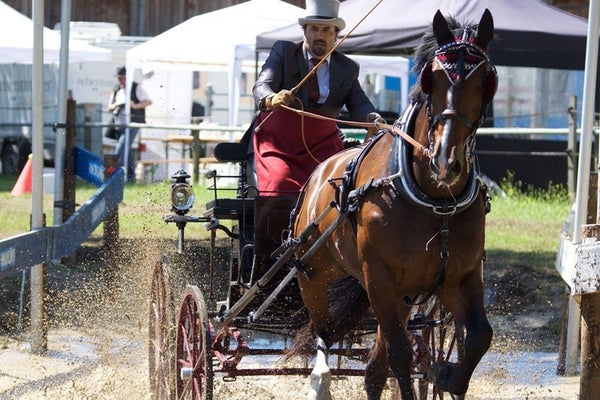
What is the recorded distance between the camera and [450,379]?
5.11 meters

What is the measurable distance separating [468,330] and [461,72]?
1093 millimetres

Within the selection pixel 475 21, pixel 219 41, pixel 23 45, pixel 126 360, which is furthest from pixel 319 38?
pixel 219 41

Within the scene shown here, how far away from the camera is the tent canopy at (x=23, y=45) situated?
15.9 meters

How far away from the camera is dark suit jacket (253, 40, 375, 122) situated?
6.38m

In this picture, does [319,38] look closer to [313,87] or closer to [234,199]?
[313,87]

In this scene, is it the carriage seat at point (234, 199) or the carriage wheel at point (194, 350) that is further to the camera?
the carriage seat at point (234, 199)

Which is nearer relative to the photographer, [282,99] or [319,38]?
[282,99]

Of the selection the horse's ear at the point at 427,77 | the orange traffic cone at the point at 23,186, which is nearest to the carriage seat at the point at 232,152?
the horse's ear at the point at 427,77

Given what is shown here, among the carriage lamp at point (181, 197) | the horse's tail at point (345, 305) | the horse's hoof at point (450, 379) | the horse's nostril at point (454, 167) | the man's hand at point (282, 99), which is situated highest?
the man's hand at point (282, 99)

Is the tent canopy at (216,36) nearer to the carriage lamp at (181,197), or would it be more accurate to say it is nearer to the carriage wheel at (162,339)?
the carriage wheel at (162,339)

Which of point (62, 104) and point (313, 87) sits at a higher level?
point (313, 87)

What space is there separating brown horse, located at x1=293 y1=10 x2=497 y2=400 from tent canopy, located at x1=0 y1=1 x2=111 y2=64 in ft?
35.3

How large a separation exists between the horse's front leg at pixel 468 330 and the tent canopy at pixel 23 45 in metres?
11.1

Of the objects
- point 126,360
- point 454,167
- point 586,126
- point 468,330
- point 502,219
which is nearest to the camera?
point 454,167
